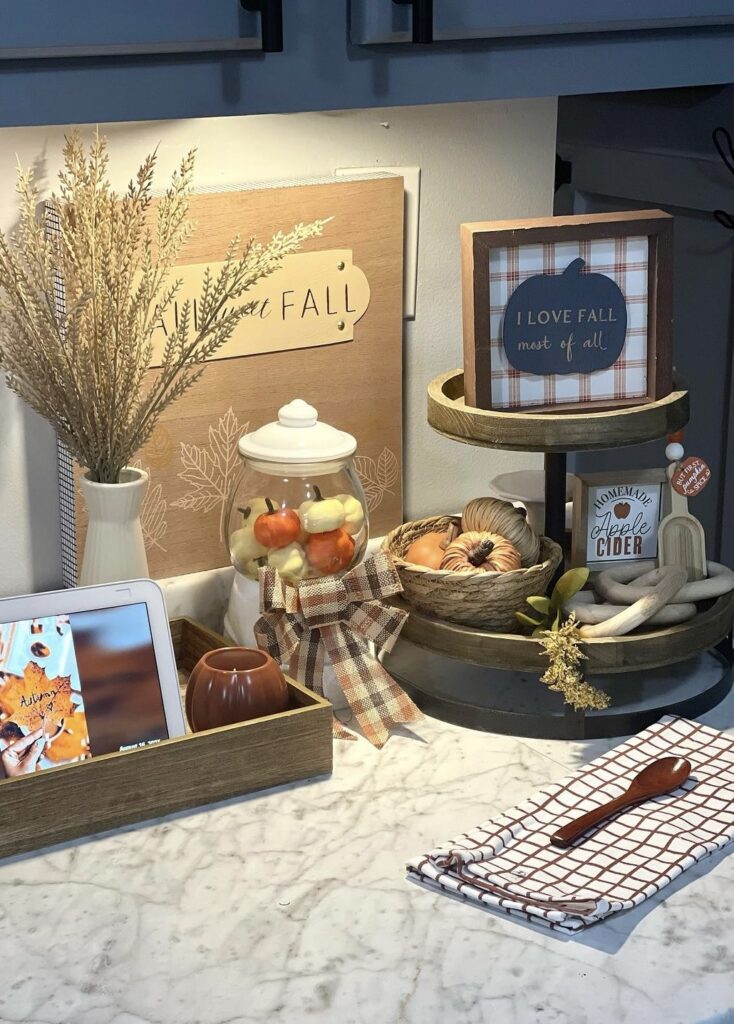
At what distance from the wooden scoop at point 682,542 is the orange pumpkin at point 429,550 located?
0.24 m

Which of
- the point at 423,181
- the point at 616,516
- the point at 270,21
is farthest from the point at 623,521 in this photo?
the point at 270,21

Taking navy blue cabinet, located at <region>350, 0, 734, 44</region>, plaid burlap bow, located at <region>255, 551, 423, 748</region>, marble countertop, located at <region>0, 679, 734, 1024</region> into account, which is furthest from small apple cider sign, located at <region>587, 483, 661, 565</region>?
navy blue cabinet, located at <region>350, 0, 734, 44</region>

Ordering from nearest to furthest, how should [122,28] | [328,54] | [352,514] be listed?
[122,28] → [328,54] → [352,514]

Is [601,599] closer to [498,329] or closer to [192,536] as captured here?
[498,329]

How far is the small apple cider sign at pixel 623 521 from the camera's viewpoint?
4.60ft

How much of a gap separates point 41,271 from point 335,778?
1.78ft

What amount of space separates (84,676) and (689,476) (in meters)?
0.67

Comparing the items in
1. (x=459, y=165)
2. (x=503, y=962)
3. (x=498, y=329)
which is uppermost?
(x=459, y=165)

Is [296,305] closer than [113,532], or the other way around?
[113,532]

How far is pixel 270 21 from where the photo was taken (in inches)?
38.2

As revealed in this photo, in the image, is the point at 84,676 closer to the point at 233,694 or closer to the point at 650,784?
the point at 233,694

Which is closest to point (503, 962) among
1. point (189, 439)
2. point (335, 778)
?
point (335, 778)

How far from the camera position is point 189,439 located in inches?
55.7

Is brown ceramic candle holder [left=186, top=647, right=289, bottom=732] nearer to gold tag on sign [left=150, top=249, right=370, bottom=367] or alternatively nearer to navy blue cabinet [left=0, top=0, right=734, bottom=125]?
gold tag on sign [left=150, top=249, right=370, bottom=367]
